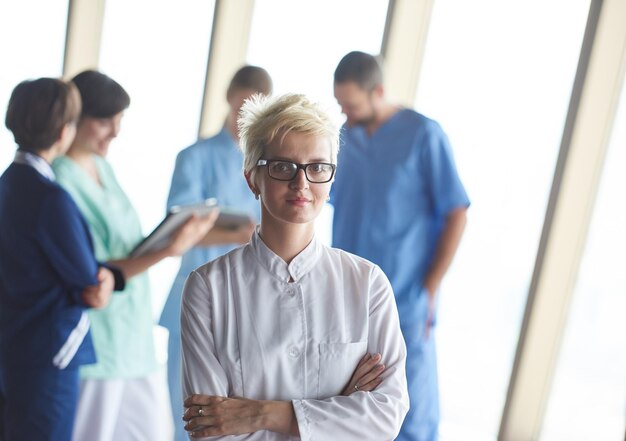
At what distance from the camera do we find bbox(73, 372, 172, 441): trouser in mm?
2141

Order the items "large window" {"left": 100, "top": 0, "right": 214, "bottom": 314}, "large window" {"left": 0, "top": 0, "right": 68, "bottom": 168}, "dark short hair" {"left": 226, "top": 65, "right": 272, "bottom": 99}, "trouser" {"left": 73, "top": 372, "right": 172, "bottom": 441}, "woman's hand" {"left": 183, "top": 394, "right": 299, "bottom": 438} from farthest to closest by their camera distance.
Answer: "large window" {"left": 0, "top": 0, "right": 68, "bottom": 168}, "large window" {"left": 100, "top": 0, "right": 214, "bottom": 314}, "dark short hair" {"left": 226, "top": 65, "right": 272, "bottom": 99}, "trouser" {"left": 73, "top": 372, "right": 172, "bottom": 441}, "woman's hand" {"left": 183, "top": 394, "right": 299, "bottom": 438}

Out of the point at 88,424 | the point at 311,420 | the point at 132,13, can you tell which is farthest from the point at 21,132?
the point at 132,13

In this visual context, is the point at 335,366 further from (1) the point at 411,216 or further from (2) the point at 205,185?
(2) the point at 205,185

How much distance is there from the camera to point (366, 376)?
1296mm

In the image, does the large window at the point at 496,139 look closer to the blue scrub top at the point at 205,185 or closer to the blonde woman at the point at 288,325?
the blue scrub top at the point at 205,185

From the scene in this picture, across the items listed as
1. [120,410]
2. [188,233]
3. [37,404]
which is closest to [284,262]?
[37,404]

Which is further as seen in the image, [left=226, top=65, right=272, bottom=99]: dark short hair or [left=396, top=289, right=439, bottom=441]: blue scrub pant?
[left=226, top=65, right=272, bottom=99]: dark short hair

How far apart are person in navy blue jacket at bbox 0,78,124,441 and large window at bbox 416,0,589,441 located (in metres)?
1.84

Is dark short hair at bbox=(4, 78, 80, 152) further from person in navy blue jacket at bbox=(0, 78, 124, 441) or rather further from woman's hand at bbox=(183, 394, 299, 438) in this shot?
woman's hand at bbox=(183, 394, 299, 438)

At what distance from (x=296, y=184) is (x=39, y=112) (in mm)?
934

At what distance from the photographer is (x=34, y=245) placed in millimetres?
1826

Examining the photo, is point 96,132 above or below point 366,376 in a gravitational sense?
above

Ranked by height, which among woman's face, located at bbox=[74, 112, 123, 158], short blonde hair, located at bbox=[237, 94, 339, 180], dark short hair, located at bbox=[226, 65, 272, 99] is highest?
dark short hair, located at bbox=[226, 65, 272, 99]

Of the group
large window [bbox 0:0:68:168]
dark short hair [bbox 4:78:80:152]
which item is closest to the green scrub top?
dark short hair [bbox 4:78:80:152]
